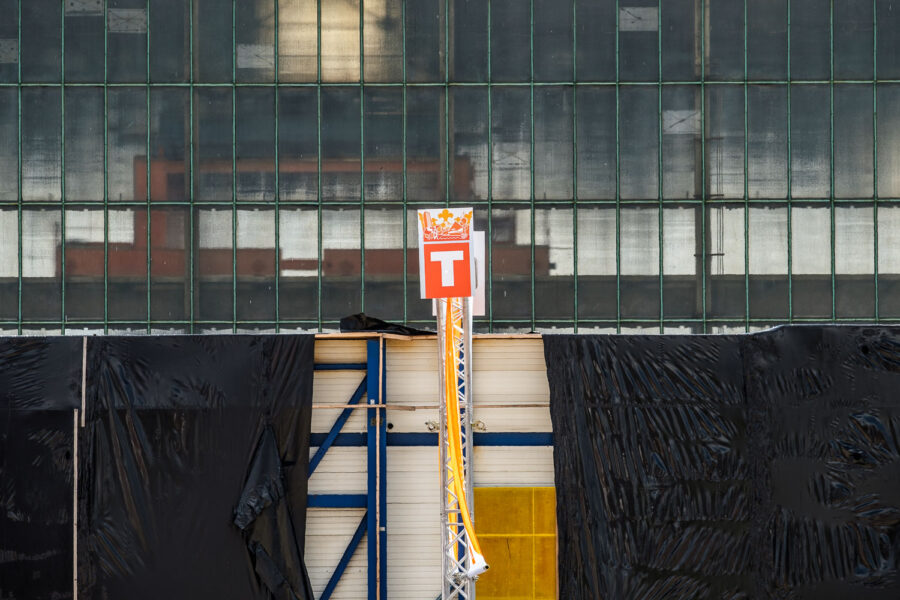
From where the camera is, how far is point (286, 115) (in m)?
20.1

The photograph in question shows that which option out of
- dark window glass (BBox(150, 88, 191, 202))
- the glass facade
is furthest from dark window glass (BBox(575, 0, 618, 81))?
dark window glass (BBox(150, 88, 191, 202))

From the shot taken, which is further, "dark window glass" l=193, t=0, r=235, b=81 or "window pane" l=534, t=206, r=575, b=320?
"dark window glass" l=193, t=0, r=235, b=81

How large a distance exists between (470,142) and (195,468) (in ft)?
36.0

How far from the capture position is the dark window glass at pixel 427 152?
65.6 ft

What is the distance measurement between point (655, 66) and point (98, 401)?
14247mm

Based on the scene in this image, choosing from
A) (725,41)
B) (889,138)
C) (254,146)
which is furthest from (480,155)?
(889,138)

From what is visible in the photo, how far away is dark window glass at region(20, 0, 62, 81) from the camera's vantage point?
20.1m

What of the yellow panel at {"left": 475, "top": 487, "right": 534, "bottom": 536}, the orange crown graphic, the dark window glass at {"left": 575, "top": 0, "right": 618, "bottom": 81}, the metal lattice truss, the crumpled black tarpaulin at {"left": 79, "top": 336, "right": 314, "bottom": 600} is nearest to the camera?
the orange crown graphic

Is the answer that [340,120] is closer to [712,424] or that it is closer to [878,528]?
[712,424]

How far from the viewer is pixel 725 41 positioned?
20.0 meters

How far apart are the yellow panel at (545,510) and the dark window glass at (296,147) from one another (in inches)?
417

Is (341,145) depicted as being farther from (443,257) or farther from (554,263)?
(443,257)

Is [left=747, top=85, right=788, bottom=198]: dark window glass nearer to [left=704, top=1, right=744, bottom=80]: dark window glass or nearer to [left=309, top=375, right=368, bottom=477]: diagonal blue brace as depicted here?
[left=704, top=1, right=744, bottom=80]: dark window glass

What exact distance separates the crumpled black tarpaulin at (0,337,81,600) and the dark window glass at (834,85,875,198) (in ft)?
55.3
